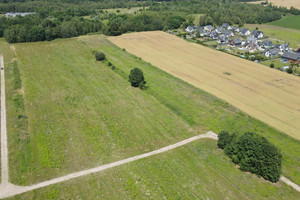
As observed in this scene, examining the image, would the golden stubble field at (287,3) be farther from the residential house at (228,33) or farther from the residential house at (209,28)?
the residential house at (228,33)

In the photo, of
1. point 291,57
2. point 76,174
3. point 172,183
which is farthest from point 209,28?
point 76,174

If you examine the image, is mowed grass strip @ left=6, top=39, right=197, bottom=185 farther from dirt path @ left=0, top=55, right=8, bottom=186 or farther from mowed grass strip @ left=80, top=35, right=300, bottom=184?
mowed grass strip @ left=80, top=35, right=300, bottom=184

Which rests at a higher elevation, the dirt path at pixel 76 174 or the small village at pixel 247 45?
the small village at pixel 247 45

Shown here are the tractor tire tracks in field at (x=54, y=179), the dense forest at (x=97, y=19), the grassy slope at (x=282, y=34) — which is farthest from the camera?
the grassy slope at (x=282, y=34)

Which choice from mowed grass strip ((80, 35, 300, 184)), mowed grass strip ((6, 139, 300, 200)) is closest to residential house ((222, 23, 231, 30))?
mowed grass strip ((80, 35, 300, 184))

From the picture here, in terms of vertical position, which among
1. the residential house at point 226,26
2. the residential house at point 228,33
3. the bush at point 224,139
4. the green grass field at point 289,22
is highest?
the green grass field at point 289,22

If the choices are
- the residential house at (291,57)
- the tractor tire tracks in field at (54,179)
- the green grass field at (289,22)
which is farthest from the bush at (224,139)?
the green grass field at (289,22)

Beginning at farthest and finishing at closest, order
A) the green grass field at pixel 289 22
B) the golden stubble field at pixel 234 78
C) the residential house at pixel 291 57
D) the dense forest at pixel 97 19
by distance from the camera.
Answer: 1. the green grass field at pixel 289 22
2. the dense forest at pixel 97 19
3. the residential house at pixel 291 57
4. the golden stubble field at pixel 234 78
